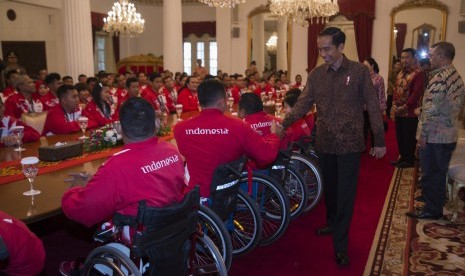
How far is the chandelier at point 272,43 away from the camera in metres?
12.1

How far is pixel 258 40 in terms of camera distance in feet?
40.4

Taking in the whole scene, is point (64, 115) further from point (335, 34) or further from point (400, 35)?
point (400, 35)

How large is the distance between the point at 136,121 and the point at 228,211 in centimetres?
98

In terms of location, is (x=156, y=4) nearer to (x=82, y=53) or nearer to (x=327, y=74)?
(x=82, y=53)

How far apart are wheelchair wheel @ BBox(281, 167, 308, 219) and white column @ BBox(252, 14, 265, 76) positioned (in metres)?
8.97

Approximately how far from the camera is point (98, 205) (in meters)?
1.78

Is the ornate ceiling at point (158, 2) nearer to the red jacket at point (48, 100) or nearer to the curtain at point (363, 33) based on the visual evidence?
the curtain at point (363, 33)

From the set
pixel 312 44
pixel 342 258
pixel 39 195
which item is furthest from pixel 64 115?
pixel 312 44

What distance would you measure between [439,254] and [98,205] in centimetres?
253

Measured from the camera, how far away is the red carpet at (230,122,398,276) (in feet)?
9.51

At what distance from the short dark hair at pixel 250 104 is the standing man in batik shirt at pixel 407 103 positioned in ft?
9.14

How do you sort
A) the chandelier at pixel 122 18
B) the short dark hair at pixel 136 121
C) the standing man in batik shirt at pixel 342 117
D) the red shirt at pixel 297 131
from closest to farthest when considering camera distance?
1. the short dark hair at pixel 136 121
2. the standing man in batik shirt at pixel 342 117
3. the red shirt at pixel 297 131
4. the chandelier at pixel 122 18

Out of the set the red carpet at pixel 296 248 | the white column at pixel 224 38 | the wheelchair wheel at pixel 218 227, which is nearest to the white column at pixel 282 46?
the white column at pixel 224 38

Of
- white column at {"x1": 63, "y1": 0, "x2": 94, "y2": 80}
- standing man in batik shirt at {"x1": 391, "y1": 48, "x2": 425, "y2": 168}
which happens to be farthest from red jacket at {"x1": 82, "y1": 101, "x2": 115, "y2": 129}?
standing man in batik shirt at {"x1": 391, "y1": 48, "x2": 425, "y2": 168}
